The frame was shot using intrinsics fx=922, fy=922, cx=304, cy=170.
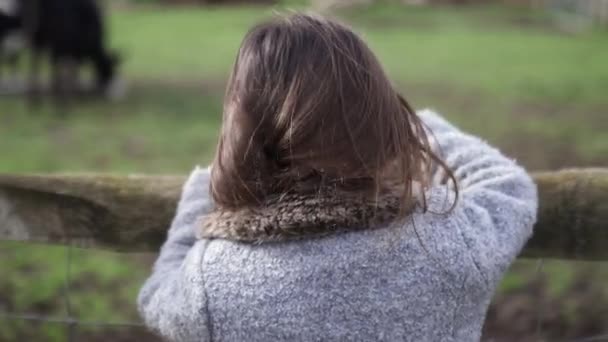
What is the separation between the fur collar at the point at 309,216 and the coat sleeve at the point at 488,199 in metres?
0.12

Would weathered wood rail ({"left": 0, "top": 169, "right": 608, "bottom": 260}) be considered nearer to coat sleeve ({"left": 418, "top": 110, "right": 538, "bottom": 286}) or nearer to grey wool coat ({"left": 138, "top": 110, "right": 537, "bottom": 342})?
coat sleeve ({"left": 418, "top": 110, "right": 538, "bottom": 286})

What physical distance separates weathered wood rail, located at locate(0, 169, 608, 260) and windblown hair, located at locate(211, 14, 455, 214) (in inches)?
14.5

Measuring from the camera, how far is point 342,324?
4.21 ft

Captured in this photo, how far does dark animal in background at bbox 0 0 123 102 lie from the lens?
26.9 ft

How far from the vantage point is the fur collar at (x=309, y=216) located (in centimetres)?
125

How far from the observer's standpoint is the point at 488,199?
135 centimetres

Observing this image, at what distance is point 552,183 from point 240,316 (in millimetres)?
613

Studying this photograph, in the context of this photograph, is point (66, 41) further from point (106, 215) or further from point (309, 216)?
point (309, 216)

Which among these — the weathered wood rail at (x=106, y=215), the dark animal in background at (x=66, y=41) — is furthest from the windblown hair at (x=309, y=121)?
the dark animal in background at (x=66, y=41)

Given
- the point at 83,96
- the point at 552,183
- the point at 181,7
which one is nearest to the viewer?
the point at 552,183

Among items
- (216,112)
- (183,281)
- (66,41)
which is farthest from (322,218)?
(66,41)

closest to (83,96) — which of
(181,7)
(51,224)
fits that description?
(51,224)

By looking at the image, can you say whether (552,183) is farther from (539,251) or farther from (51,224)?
(51,224)

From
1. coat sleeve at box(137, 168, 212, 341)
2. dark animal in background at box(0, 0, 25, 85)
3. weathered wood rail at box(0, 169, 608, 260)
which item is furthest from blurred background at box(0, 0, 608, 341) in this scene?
coat sleeve at box(137, 168, 212, 341)
